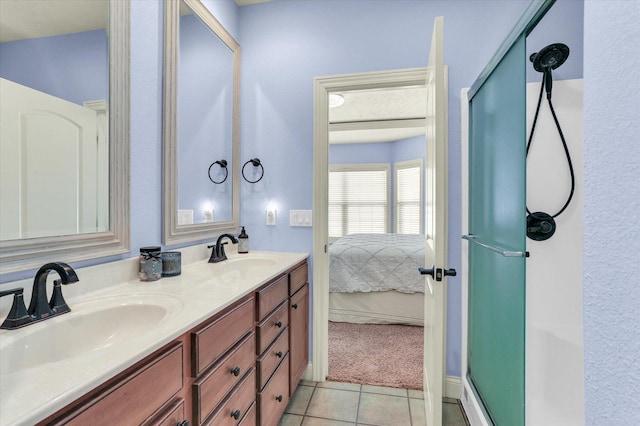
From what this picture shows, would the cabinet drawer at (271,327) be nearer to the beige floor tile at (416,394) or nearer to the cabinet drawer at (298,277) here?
the cabinet drawer at (298,277)

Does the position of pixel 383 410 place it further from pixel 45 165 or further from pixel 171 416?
pixel 45 165

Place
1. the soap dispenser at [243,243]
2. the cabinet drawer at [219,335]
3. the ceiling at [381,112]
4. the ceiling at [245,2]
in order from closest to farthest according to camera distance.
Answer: the cabinet drawer at [219,335], the soap dispenser at [243,243], the ceiling at [245,2], the ceiling at [381,112]

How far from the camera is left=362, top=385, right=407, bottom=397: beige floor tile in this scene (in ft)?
6.68

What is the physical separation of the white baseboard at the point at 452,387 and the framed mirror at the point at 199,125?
1.81 meters

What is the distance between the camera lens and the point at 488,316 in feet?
4.99

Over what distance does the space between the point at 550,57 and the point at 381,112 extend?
310 cm

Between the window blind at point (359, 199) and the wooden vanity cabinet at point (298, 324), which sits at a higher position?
the window blind at point (359, 199)

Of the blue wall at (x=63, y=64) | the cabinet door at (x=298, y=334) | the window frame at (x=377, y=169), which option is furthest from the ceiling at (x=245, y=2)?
the window frame at (x=377, y=169)

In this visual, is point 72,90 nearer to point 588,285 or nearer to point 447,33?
point 588,285

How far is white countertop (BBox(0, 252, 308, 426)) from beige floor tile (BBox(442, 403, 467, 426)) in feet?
4.34

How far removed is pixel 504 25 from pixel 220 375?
249 centimetres

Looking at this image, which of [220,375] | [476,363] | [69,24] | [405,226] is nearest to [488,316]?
[476,363]

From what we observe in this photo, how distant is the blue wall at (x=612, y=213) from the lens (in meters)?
0.47

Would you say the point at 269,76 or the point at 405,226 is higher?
the point at 269,76
